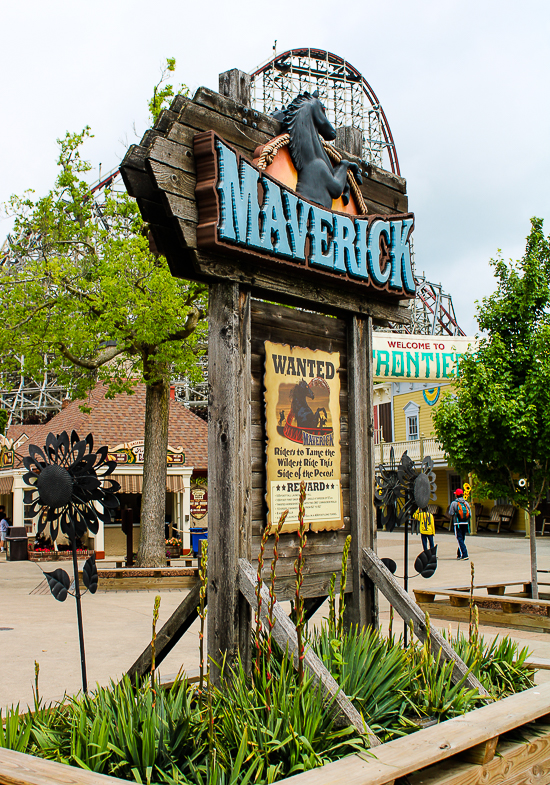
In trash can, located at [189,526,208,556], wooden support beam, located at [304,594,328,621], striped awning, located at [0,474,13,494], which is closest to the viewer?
wooden support beam, located at [304,594,328,621]

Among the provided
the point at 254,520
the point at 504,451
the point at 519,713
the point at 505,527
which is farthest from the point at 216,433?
the point at 505,527

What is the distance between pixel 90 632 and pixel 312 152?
6285 millimetres

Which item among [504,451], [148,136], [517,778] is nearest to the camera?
[517,778]

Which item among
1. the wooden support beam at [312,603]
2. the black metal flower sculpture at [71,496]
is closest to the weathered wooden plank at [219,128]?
the black metal flower sculpture at [71,496]

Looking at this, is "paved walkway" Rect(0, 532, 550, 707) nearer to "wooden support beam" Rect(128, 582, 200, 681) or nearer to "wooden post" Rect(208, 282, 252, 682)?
"wooden support beam" Rect(128, 582, 200, 681)

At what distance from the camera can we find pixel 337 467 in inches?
187

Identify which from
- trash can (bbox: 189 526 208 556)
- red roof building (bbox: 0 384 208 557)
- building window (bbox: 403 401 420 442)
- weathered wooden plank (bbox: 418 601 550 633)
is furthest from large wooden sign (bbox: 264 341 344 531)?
building window (bbox: 403 401 420 442)

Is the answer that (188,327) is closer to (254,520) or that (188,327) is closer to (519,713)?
(254,520)

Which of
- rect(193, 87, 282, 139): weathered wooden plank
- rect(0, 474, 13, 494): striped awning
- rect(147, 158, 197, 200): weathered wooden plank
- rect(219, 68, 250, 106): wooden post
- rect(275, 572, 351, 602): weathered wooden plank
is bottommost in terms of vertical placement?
rect(275, 572, 351, 602): weathered wooden plank

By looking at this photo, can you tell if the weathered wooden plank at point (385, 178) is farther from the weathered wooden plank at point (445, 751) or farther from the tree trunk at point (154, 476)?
the tree trunk at point (154, 476)

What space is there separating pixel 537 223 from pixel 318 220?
6.73 meters

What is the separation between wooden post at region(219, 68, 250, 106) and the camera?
4.35 metres

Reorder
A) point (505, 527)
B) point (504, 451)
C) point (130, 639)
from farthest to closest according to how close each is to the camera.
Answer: point (505, 527) < point (504, 451) < point (130, 639)

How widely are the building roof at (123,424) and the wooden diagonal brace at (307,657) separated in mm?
15964
